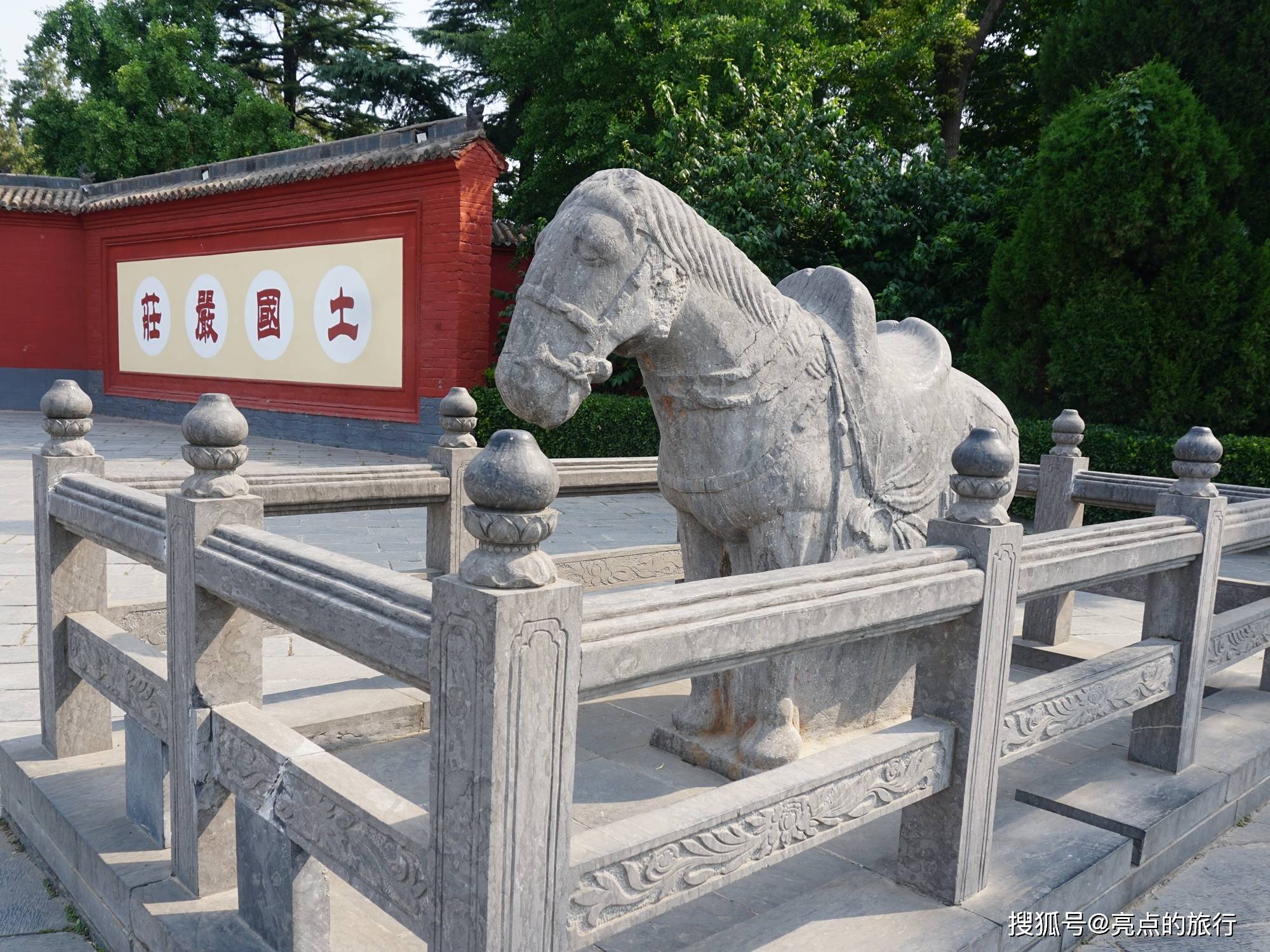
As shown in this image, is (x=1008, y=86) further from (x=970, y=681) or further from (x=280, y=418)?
(x=970, y=681)

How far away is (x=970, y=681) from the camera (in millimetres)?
2016

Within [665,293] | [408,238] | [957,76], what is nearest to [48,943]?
[665,293]

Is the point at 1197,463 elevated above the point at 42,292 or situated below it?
below

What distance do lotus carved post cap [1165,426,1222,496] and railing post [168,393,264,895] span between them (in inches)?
98.4

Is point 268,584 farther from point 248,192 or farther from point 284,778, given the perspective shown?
point 248,192

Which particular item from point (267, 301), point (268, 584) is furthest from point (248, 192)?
point (268, 584)

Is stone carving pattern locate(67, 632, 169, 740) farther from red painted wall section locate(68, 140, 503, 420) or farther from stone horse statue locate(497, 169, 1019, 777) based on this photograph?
red painted wall section locate(68, 140, 503, 420)

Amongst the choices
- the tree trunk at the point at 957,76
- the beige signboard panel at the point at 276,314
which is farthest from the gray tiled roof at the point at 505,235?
the tree trunk at the point at 957,76

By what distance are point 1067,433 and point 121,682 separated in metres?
3.67

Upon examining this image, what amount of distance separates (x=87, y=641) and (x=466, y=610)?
1716 millimetres

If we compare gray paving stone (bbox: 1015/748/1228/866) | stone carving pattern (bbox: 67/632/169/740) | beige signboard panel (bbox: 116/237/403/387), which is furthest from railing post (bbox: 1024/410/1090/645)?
beige signboard panel (bbox: 116/237/403/387)

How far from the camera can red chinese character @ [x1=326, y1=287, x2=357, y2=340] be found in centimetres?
1212

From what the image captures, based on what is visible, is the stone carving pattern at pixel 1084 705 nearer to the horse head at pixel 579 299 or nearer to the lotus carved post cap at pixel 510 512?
the horse head at pixel 579 299

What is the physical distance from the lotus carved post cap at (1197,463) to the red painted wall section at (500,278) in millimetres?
10352
